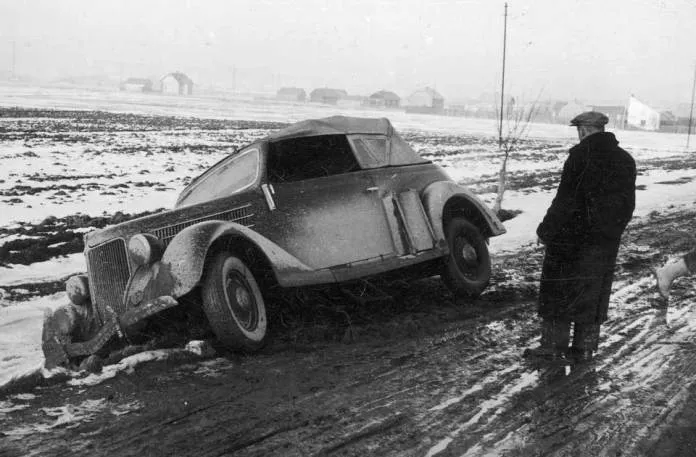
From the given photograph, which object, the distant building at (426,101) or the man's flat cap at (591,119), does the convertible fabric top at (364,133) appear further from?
the distant building at (426,101)

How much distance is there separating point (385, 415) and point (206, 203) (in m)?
2.45

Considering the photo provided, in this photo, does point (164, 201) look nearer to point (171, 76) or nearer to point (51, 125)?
point (51, 125)

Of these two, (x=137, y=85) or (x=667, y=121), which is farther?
(x=137, y=85)

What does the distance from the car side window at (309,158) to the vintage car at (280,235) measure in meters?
0.01

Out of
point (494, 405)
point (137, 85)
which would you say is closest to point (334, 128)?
point (494, 405)

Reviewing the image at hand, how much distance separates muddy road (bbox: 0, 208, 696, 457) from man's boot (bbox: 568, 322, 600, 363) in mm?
98

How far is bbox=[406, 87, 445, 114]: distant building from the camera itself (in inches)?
3553

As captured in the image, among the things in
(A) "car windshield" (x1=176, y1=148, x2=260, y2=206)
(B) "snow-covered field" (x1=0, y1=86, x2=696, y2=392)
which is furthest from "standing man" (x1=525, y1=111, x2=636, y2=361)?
(B) "snow-covered field" (x1=0, y1=86, x2=696, y2=392)

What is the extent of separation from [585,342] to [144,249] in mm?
3144

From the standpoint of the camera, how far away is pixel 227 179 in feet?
20.4

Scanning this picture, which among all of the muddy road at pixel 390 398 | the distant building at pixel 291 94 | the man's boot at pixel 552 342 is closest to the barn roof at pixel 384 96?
the distant building at pixel 291 94

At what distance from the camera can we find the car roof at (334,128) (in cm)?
623

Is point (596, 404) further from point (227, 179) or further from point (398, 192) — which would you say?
point (227, 179)

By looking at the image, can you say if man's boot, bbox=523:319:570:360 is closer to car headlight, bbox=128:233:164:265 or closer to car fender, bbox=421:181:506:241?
car fender, bbox=421:181:506:241
